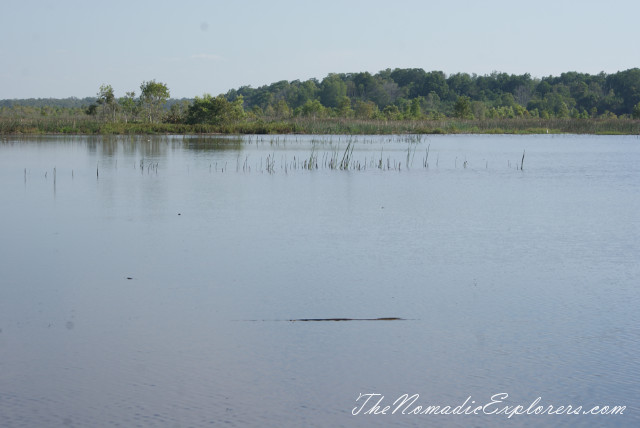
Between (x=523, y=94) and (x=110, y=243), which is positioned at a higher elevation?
(x=523, y=94)

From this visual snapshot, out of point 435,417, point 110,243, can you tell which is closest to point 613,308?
point 435,417

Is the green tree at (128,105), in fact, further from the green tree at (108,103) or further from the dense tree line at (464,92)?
the dense tree line at (464,92)

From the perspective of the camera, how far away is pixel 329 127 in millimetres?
41250

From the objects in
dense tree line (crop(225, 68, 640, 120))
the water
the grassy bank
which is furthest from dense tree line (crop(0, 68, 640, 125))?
the water

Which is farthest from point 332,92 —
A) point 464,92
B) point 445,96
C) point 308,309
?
point 308,309

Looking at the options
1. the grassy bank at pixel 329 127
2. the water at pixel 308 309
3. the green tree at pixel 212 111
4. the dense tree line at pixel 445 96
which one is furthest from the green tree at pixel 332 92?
the water at pixel 308 309

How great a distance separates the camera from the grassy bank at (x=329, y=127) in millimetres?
39125

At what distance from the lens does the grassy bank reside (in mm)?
39125

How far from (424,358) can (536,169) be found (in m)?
16.7

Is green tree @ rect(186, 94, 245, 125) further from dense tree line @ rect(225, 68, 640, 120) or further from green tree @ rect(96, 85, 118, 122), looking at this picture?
dense tree line @ rect(225, 68, 640, 120)

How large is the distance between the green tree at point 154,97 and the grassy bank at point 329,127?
4.96 m

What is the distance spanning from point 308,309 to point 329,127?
36.1 m

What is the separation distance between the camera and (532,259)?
7.55 metres

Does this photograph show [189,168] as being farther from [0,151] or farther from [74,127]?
[74,127]
